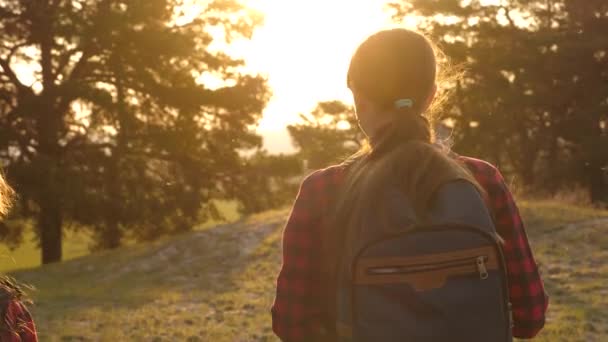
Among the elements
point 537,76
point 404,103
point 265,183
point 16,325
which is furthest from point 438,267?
point 537,76

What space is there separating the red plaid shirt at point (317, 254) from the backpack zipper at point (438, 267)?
30cm

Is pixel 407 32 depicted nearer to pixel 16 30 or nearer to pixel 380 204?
pixel 380 204

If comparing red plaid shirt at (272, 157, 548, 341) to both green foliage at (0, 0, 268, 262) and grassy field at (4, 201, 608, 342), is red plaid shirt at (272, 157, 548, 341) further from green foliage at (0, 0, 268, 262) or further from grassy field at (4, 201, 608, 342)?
green foliage at (0, 0, 268, 262)

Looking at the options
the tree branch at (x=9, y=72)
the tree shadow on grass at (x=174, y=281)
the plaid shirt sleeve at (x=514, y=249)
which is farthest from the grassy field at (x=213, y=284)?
the tree branch at (x=9, y=72)

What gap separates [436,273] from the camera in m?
1.47

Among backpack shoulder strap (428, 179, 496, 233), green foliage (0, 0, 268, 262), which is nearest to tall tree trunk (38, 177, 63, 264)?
green foliage (0, 0, 268, 262)

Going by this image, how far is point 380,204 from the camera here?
153 cm

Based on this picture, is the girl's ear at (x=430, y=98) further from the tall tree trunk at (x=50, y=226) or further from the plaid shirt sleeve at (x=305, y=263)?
the tall tree trunk at (x=50, y=226)

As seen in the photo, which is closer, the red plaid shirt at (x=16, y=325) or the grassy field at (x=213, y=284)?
the red plaid shirt at (x=16, y=325)

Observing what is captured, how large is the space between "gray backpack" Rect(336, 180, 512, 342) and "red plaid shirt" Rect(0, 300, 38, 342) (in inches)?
32.1

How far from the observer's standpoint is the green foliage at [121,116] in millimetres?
15781

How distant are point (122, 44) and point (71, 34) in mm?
1103

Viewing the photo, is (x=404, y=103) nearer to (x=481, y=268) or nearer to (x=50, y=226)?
(x=481, y=268)

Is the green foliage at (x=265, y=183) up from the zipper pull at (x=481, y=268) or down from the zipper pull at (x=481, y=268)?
down
